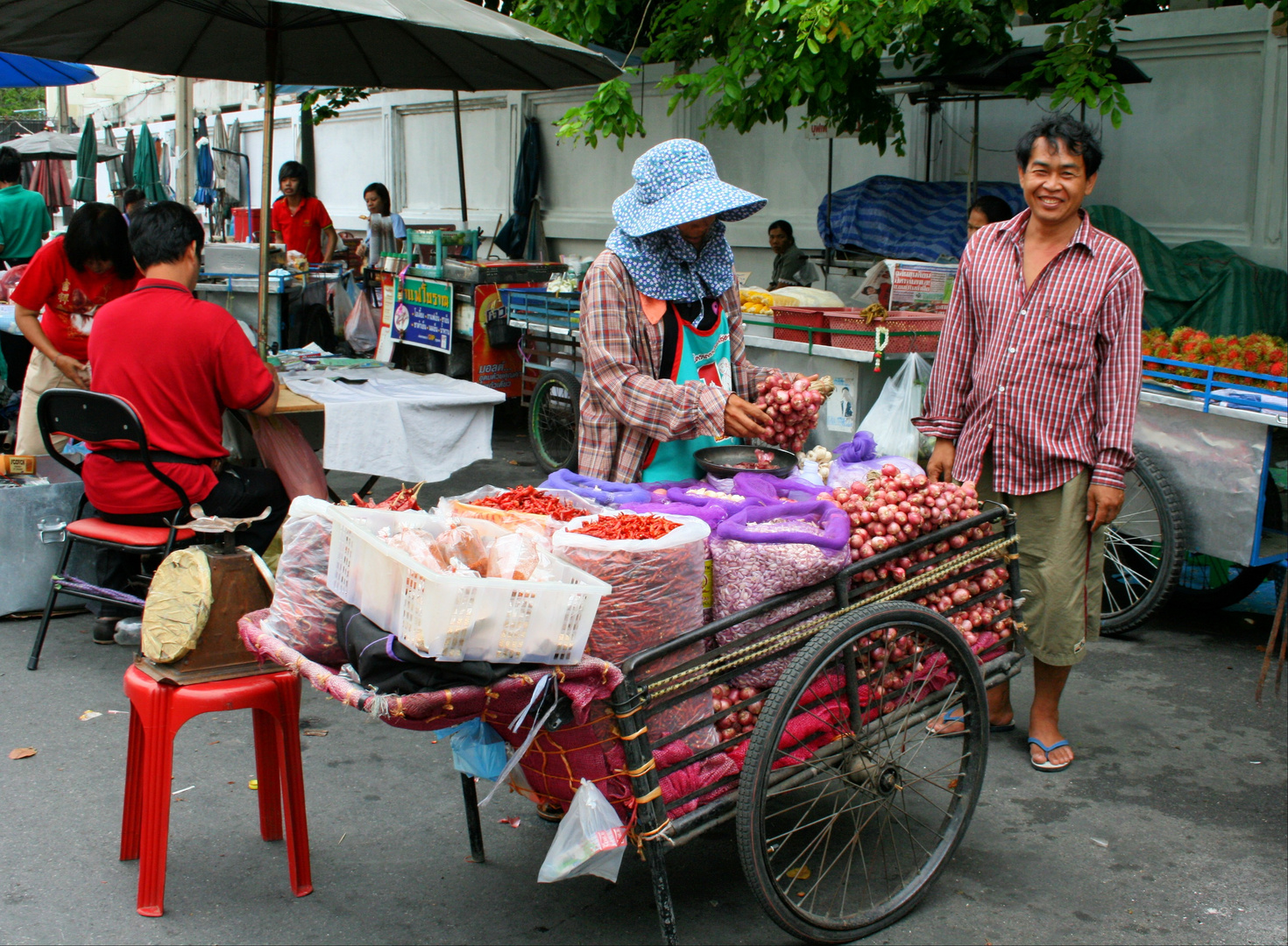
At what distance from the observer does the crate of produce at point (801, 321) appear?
5.68 meters

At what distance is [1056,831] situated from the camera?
3227mm

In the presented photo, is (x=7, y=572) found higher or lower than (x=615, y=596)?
lower

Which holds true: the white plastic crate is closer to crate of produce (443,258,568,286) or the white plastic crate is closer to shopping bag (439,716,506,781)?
shopping bag (439,716,506,781)

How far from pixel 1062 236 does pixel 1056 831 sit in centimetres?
175

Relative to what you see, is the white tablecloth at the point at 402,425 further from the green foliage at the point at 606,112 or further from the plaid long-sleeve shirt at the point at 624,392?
the green foliage at the point at 606,112

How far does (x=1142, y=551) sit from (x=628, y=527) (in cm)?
337

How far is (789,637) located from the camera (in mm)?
2354

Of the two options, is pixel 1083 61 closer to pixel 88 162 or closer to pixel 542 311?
pixel 542 311

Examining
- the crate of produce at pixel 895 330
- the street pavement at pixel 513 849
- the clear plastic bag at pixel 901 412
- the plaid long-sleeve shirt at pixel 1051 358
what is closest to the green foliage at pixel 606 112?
the crate of produce at pixel 895 330

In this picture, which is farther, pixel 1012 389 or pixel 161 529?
pixel 161 529

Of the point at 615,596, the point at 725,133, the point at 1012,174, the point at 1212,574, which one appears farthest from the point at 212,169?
the point at 615,596

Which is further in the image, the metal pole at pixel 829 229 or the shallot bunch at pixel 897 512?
the metal pole at pixel 829 229

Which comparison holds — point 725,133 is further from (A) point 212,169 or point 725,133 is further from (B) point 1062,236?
(A) point 212,169

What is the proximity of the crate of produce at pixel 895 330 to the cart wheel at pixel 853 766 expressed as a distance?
289cm
